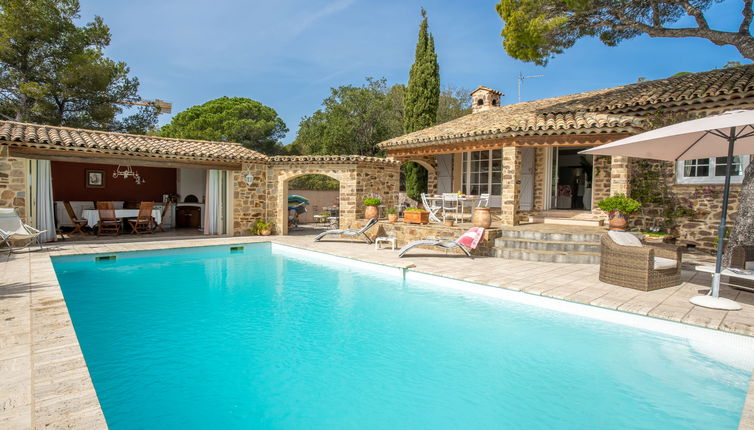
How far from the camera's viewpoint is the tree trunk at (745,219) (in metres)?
7.34

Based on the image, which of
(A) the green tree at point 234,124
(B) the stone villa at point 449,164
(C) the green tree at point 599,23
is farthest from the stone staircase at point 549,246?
(A) the green tree at point 234,124

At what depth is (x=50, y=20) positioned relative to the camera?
18594 millimetres

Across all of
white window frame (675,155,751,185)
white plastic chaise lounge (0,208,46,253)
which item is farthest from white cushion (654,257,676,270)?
white plastic chaise lounge (0,208,46,253)

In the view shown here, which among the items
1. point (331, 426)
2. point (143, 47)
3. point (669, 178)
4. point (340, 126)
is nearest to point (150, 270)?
point (331, 426)

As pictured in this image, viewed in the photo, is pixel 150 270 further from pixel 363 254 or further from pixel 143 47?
pixel 143 47

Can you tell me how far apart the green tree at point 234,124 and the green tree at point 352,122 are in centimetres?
305

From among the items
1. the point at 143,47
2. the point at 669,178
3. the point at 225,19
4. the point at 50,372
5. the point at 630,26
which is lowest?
the point at 50,372

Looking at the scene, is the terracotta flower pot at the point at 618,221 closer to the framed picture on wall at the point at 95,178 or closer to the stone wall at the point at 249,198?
the stone wall at the point at 249,198

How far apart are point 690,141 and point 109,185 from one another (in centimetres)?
1790

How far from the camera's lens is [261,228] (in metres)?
14.2

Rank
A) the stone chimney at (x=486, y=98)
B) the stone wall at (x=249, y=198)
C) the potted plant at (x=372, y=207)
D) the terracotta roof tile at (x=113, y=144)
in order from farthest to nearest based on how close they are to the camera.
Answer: the stone chimney at (x=486, y=98) → the stone wall at (x=249, y=198) → the potted plant at (x=372, y=207) → the terracotta roof tile at (x=113, y=144)

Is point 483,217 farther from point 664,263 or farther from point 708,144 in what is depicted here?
point 708,144

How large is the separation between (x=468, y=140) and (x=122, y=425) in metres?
10.7

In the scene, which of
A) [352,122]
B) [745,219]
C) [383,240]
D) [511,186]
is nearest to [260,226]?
[383,240]
